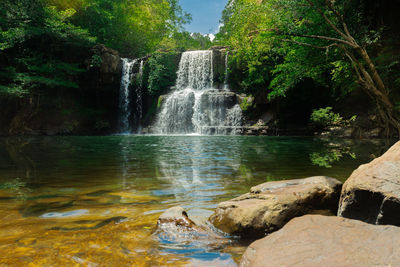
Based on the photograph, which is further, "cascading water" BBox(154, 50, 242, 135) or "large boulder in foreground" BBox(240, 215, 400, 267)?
"cascading water" BBox(154, 50, 242, 135)

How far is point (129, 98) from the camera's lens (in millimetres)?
28469

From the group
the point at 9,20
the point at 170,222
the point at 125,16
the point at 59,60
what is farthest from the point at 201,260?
the point at 125,16

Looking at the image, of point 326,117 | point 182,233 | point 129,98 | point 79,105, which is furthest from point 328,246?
point 79,105

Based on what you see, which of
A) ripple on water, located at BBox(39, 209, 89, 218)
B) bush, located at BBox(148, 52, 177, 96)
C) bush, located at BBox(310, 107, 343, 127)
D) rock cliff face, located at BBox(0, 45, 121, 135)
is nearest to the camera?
ripple on water, located at BBox(39, 209, 89, 218)

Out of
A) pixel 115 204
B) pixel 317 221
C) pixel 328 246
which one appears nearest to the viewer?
pixel 328 246

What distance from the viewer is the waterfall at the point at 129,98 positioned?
28062 mm

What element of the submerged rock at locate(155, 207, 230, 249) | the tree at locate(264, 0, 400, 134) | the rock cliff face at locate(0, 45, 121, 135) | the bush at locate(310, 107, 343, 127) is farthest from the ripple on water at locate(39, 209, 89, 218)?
the rock cliff face at locate(0, 45, 121, 135)

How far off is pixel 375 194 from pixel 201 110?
21578 millimetres

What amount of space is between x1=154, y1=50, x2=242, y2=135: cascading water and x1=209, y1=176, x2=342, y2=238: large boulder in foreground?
18.4 metres

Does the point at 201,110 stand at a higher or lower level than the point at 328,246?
higher

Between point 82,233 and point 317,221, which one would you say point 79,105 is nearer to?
point 82,233

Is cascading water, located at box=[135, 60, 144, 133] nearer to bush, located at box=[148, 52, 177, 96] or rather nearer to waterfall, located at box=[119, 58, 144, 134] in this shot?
waterfall, located at box=[119, 58, 144, 134]

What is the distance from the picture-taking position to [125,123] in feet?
91.9

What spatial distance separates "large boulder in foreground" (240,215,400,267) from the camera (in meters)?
1.62
